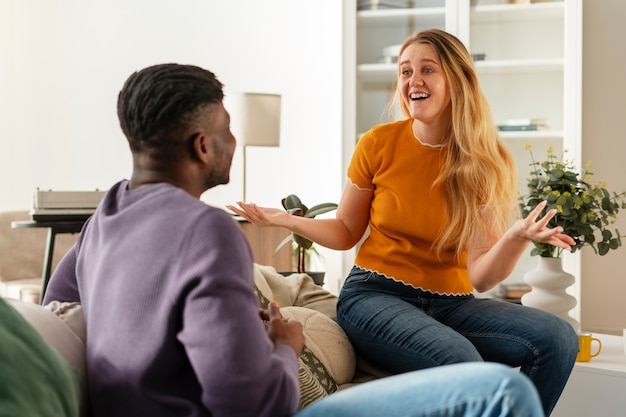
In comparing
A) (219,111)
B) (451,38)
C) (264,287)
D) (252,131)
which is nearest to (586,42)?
(252,131)

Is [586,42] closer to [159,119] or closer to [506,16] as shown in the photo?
[506,16]

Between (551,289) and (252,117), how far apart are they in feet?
5.84

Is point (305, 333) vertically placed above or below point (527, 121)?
below

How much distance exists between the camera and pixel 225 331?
0.98m

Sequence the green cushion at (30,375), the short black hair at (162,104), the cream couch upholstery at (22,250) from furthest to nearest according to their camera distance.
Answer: the cream couch upholstery at (22,250) < the short black hair at (162,104) < the green cushion at (30,375)

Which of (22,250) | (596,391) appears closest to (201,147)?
(596,391)

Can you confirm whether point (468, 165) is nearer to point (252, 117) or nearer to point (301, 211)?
point (301, 211)

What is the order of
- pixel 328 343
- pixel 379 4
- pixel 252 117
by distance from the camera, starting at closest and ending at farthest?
1. pixel 328 343
2. pixel 252 117
3. pixel 379 4

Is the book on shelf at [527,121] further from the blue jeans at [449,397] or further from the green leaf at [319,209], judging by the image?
the blue jeans at [449,397]

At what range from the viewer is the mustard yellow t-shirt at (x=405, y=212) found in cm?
203

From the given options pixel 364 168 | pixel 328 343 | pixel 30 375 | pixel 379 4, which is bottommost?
pixel 328 343

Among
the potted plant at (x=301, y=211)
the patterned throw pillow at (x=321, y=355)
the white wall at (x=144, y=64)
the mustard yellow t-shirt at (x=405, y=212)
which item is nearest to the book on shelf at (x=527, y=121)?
the white wall at (x=144, y=64)

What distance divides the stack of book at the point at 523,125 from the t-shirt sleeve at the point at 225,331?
3328mm

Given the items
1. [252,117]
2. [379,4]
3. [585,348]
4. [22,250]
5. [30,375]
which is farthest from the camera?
[379,4]
